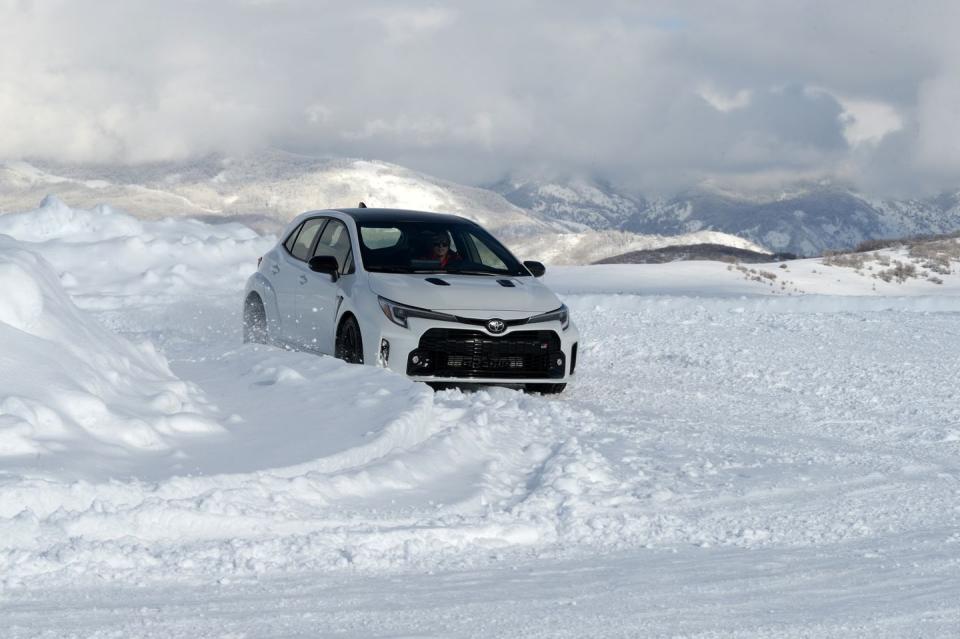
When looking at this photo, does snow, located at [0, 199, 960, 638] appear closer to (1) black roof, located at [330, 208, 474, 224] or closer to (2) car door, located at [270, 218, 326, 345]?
(2) car door, located at [270, 218, 326, 345]

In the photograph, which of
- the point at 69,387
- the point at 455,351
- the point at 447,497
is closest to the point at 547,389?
the point at 455,351

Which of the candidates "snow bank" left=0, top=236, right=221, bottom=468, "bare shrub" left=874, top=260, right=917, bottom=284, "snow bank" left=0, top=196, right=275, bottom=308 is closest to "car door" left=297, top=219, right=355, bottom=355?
"snow bank" left=0, top=236, right=221, bottom=468

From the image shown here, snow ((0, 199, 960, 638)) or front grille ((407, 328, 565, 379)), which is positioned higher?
front grille ((407, 328, 565, 379))

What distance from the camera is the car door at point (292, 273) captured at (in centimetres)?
1078

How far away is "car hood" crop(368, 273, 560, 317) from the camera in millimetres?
9352

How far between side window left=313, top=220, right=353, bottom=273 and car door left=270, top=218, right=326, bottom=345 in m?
0.15

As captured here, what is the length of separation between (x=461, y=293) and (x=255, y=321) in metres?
3.08

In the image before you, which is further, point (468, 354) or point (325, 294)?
point (325, 294)

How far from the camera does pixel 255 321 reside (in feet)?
38.5

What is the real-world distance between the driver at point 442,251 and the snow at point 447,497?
1.36 metres

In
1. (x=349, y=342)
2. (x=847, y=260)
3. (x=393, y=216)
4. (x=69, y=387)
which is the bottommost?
(x=847, y=260)

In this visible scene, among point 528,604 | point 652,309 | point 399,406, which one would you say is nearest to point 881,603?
point 528,604

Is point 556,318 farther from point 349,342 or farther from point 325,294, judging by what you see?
point 325,294

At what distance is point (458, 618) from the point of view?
13.8 ft
